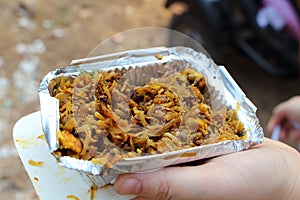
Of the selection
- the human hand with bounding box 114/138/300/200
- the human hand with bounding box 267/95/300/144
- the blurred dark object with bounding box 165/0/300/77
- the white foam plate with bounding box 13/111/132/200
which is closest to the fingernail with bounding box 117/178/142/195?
the human hand with bounding box 114/138/300/200

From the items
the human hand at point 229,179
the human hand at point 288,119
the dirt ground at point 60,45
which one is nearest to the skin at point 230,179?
the human hand at point 229,179

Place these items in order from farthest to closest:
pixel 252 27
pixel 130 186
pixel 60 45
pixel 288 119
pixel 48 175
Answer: pixel 60 45
pixel 252 27
pixel 288 119
pixel 48 175
pixel 130 186

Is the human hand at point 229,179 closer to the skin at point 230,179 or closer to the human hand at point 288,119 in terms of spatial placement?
the skin at point 230,179

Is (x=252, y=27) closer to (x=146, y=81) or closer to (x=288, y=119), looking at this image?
(x=288, y=119)

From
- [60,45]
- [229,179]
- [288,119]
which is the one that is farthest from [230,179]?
[60,45]

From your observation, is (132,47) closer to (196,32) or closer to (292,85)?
(196,32)

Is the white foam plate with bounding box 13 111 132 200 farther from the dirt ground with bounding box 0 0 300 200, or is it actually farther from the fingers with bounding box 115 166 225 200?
the dirt ground with bounding box 0 0 300 200

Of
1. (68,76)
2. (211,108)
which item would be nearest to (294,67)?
(211,108)
